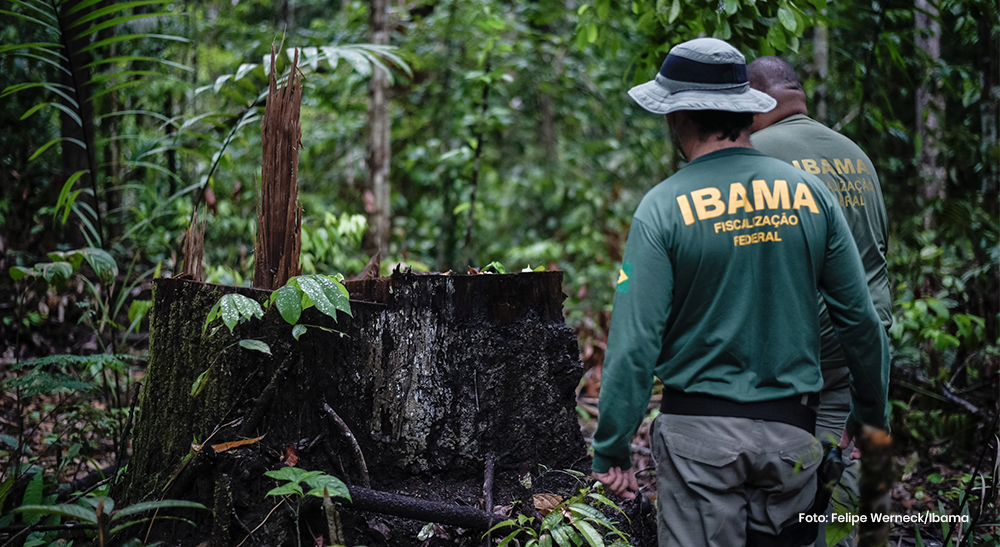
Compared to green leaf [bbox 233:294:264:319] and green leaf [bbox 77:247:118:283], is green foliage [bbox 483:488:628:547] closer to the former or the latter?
green leaf [bbox 233:294:264:319]

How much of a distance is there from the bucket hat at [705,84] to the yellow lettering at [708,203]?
24cm

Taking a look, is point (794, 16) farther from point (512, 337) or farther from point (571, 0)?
point (571, 0)

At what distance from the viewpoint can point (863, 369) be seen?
6.11 ft

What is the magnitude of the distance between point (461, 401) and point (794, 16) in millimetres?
2343

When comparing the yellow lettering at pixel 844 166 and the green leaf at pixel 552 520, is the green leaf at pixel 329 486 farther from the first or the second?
the yellow lettering at pixel 844 166

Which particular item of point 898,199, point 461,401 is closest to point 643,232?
point 461,401

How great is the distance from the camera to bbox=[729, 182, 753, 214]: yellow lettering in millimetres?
1696

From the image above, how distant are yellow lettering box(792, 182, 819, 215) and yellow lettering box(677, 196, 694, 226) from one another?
11.5 inches

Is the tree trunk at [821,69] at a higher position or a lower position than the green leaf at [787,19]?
higher

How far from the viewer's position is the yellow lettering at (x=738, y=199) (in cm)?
170

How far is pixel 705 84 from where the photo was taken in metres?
1.78

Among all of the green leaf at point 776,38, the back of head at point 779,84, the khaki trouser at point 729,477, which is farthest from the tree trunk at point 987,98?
the khaki trouser at point 729,477

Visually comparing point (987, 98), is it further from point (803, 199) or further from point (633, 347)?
point (633, 347)

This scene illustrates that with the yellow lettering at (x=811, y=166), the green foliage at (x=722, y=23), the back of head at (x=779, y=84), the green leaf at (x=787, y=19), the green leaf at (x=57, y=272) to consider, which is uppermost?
the green foliage at (x=722, y=23)
